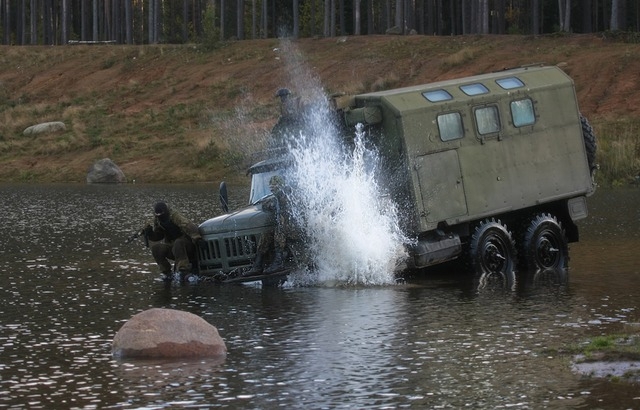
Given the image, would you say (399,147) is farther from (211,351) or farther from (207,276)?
(211,351)

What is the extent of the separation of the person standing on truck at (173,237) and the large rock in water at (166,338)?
643cm

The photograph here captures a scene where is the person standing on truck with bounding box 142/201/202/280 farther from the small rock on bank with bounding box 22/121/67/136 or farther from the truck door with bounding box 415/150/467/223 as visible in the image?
the small rock on bank with bounding box 22/121/67/136

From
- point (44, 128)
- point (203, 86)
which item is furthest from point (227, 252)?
point (203, 86)

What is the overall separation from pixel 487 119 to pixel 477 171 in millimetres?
921

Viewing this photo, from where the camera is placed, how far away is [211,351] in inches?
628

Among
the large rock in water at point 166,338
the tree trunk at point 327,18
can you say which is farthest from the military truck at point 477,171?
the tree trunk at point 327,18

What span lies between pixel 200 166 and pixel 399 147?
3750cm

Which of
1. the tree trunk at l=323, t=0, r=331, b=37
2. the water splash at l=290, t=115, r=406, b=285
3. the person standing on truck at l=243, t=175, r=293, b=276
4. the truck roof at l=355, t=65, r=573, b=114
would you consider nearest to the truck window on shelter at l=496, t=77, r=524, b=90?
the truck roof at l=355, t=65, r=573, b=114

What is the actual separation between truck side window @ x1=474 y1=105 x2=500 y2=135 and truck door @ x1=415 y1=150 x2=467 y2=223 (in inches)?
28.3

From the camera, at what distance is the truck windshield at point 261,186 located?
23.3 meters

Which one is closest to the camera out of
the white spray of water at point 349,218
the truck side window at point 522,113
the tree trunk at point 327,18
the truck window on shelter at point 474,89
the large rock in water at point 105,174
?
the white spray of water at point 349,218

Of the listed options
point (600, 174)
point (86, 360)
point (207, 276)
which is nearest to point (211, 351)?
point (86, 360)

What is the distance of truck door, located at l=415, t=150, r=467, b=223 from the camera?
22.8m

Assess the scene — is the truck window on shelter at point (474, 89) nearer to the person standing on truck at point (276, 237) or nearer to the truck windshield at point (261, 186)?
the truck windshield at point (261, 186)
